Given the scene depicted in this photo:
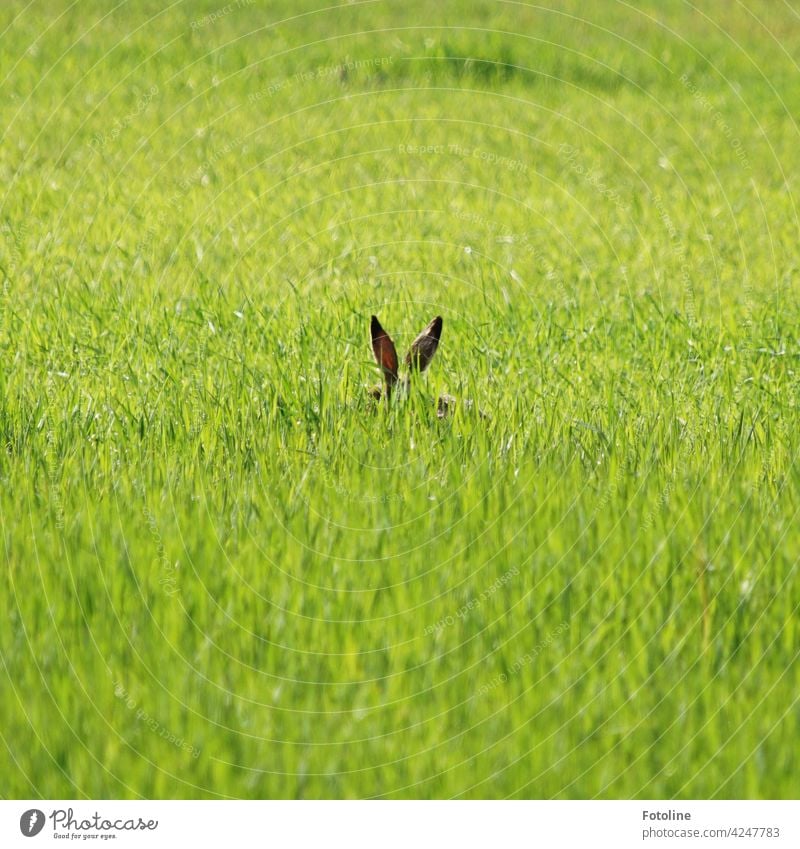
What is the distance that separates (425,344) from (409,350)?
0.07 metres

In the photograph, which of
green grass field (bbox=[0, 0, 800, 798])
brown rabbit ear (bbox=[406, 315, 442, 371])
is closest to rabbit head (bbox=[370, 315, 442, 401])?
brown rabbit ear (bbox=[406, 315, 442, 371])

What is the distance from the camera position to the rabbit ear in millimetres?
4387

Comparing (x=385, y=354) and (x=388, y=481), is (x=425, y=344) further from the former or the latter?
(x=388, y=481)

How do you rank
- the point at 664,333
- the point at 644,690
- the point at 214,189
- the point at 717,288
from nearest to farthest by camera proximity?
the point at 644,690 < the point at 664,333 < the point at 717,288 < the point at 214,189

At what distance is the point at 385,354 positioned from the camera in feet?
14.7

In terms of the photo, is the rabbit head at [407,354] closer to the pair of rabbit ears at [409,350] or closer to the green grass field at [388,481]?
the pair of rabbit ears at [409,350]

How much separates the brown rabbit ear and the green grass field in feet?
0.75

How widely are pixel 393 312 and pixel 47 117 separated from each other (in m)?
5.64

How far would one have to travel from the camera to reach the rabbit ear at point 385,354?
14.4 feet

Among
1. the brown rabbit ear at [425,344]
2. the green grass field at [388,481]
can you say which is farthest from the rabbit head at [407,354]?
the green grass field at [388,481]

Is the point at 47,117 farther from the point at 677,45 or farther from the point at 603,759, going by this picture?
the point at 603,759

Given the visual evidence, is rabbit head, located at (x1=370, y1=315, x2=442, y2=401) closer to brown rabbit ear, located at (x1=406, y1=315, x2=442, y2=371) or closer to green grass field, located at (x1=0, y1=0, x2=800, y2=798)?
brown rabbit ear, located at (x1=406, y1=315, x2=442, y2=371)

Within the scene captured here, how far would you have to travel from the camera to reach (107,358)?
5.20m

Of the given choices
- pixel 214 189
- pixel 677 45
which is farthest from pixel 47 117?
pixel 677 45
